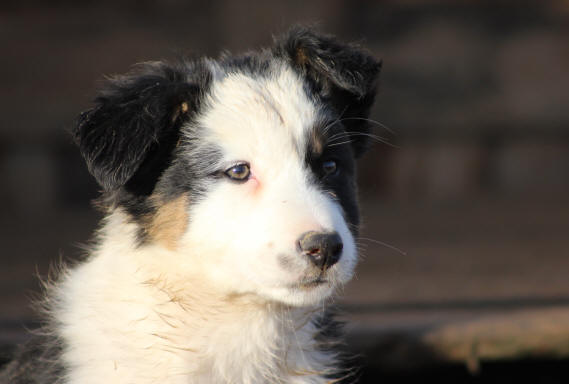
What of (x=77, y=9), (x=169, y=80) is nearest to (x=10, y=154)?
(x=77, y=9)

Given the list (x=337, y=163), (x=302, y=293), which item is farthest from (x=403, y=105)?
(x=302, y=293)

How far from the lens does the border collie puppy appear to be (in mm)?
2902

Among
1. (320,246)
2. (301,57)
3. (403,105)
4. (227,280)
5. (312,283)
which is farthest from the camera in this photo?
(403,105)

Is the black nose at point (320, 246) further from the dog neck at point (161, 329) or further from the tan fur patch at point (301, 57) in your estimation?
the tan fur patch at point (301, 57)

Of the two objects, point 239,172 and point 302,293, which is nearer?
point 302,293

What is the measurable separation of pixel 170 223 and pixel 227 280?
0.32 meters

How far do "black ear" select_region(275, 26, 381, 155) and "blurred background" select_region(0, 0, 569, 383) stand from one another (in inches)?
116

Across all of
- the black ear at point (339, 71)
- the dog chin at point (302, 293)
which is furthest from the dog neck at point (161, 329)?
the black ear at point (339, 71)

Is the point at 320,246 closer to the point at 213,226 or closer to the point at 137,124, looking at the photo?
the point at 213,226

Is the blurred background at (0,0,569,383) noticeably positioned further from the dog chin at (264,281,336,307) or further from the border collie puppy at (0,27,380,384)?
the dog chin at (264,281,336,307)

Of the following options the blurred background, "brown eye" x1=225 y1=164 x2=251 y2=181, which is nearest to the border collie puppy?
"brown eye" x1=225 y1=164 x2=251 y2=181

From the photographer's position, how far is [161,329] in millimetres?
3104

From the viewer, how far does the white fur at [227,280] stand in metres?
2.90

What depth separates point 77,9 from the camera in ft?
25.7
